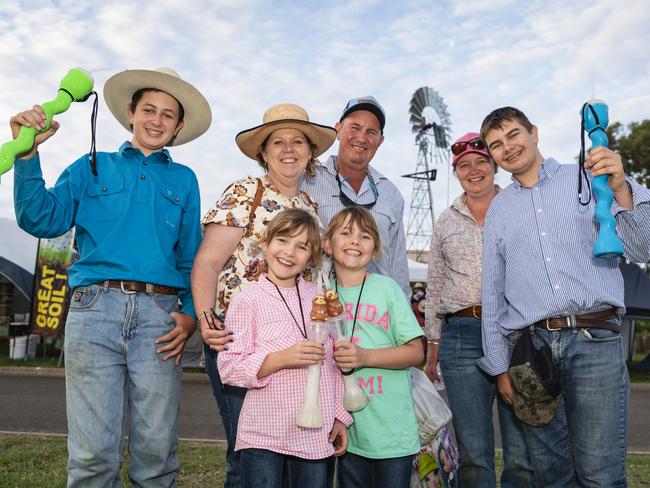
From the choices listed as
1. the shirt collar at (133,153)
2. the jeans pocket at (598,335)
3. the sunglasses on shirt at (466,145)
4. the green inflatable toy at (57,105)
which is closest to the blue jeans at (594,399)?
the jeans pocket at (598,335)

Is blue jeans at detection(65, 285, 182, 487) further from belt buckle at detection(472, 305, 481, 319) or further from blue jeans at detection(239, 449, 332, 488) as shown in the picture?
belt buckle at detection(472, 305, 481, 319)

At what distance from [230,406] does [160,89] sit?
167 centimetres

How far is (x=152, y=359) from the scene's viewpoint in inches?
101

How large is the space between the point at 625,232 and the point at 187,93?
7.56ft

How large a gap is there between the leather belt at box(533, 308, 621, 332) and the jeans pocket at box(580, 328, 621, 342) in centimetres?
2


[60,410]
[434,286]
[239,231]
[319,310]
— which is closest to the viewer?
[319,310]

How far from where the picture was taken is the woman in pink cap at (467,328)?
324 centimetres

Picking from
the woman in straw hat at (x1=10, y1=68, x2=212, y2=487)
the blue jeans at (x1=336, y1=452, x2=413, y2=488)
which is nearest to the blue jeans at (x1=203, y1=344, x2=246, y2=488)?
the woman in straw hat at (x1=10, y1=68, x2=212, y2=487)

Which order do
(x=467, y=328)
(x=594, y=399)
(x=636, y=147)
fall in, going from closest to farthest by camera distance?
(x=594, y=399)
(x=467, y=328)
(x=636, y=147)

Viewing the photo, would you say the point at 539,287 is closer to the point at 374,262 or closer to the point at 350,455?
the point at 374,262

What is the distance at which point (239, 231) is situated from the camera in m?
2.75

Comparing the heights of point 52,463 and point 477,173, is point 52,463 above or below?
below

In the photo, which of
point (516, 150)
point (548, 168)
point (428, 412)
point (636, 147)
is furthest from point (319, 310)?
point (636, 147)

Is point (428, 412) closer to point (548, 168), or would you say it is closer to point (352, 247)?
point (352, 247)
